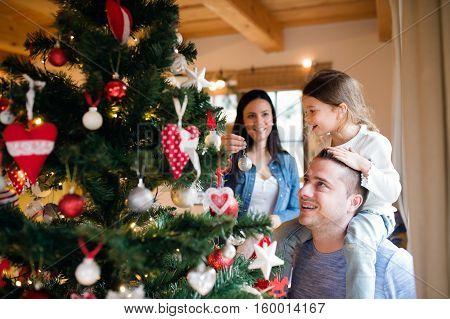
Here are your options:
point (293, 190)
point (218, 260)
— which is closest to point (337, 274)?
point (218, 260)

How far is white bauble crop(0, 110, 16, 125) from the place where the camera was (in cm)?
73

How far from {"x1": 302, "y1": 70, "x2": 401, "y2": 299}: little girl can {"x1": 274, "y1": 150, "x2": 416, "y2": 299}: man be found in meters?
0.03

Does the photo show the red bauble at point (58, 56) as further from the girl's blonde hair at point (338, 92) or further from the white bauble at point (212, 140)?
the girl's blonde hair at point (338, 92)

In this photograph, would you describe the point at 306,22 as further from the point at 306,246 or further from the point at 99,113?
the point at 99,113

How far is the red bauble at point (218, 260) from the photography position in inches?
34.0

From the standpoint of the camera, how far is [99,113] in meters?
0.77

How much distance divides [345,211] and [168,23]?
0.71 m

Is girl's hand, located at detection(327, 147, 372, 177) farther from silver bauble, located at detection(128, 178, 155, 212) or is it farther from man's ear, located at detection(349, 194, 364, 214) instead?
silver bauble, located at detection(128, 178, 155, 212)

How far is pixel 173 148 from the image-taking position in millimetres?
753

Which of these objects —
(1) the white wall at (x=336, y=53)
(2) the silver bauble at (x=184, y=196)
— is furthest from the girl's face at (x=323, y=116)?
(1) the white wall at (x=336, y=53)

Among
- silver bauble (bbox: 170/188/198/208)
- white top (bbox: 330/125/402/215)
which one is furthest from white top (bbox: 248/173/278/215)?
silver bauble (bbox: 170/188/198/208)

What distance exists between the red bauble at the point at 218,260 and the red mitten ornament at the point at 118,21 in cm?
48

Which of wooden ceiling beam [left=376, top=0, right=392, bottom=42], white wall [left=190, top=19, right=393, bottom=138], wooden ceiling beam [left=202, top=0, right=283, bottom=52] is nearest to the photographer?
wooden ceiling beam [left=376, top=0, right=392, bottom=42]

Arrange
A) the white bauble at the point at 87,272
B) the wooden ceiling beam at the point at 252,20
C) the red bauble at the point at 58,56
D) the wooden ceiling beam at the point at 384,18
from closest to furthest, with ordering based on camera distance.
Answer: the white bauble at the point at 87,272 → the red bauble at the point at 58,56 → the wooden ceiling beam at the point at 384,18 → the wooden ceiling beam at the point at 252,20
